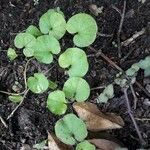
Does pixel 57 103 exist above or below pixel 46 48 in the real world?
below

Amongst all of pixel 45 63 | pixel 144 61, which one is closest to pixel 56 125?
pixel 45 63

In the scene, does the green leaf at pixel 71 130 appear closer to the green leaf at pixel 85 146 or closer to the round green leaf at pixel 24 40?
the green leaf at pixel 85 146

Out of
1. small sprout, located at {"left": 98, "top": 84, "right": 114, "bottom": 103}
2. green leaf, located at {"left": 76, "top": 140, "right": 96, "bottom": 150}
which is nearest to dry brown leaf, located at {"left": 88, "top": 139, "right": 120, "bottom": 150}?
green leaf, located at {"left": 76, "top": 140, "right": 96, "bottom": 150}

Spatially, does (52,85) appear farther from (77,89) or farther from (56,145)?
(56,145)

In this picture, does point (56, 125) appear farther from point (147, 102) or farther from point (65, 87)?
point (147, 102)

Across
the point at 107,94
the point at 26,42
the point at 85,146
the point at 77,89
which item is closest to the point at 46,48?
the point at 26,42

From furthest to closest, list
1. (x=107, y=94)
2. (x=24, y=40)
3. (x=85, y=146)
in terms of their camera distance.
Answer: (x=24, y=40) < (x=107, y=94) < (x=85, y=146)
